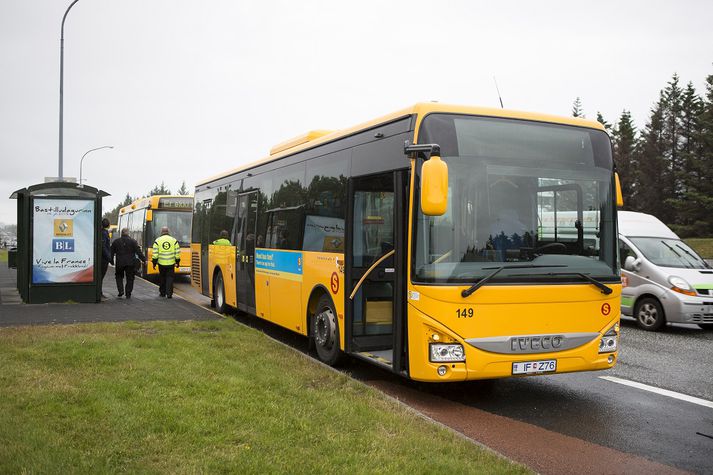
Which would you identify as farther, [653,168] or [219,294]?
[653,168]

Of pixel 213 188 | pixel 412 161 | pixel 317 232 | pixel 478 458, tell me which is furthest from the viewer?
pixel 213 188

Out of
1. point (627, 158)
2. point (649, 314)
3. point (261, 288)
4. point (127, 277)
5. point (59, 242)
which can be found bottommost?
point (649, 314)

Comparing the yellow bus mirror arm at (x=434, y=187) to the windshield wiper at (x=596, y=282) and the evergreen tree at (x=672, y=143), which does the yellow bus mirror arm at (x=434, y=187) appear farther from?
the evergreen tree at (x=672, y=143)

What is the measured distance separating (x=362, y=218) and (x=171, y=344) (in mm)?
3244

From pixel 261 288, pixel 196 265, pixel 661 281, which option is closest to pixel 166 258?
pixel 196 265

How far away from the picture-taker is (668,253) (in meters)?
13.9

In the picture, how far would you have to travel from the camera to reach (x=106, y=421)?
577 centimetres

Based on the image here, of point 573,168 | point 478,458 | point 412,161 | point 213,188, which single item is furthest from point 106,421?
point 213,188

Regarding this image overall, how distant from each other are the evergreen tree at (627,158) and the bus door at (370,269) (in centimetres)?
6578

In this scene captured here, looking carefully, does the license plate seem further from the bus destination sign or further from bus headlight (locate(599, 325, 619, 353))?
the bus destination sign

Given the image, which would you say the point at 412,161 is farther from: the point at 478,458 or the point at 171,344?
the point at 171,344

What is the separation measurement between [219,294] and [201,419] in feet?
30.5

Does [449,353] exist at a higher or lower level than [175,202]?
lower

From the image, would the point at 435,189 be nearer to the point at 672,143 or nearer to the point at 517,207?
the point at 517,207
